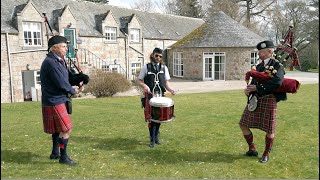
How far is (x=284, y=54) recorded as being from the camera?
4891 mm

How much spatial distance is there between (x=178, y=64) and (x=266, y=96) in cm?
2264

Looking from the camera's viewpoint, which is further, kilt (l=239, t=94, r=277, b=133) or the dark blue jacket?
kilt (l=239, t=94, r=277, b=133)

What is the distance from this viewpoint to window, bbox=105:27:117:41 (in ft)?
79.9

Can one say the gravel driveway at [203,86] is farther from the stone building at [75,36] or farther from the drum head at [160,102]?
the drum head at [160,102]

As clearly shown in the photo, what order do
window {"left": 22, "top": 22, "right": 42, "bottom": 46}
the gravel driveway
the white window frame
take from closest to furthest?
window {"left": 22, "top": 22, "right": 42, "bottom": 46} < the gravel driveway < the white window frame

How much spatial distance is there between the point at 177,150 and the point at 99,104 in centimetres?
771

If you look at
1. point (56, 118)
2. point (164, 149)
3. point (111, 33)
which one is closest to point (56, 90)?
point (56, 118)

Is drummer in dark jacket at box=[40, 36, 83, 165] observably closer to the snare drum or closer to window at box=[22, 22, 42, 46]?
the snare drum

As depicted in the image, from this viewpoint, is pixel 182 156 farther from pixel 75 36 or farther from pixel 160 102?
pixel 75 36

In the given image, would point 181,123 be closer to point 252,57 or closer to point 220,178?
point 220,178

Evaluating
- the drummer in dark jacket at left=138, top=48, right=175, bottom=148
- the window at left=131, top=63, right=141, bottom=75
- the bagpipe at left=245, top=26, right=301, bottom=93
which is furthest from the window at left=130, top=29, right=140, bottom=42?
the bagpipe at left=245, top=26, right=301, bottom=93

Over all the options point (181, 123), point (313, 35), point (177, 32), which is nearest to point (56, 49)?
point (181, 123)

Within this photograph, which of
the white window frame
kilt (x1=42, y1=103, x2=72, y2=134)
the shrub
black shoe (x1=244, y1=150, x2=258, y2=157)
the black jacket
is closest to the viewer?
the black jacket

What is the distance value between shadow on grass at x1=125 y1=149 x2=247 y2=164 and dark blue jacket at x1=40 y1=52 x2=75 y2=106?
179 centimetres
